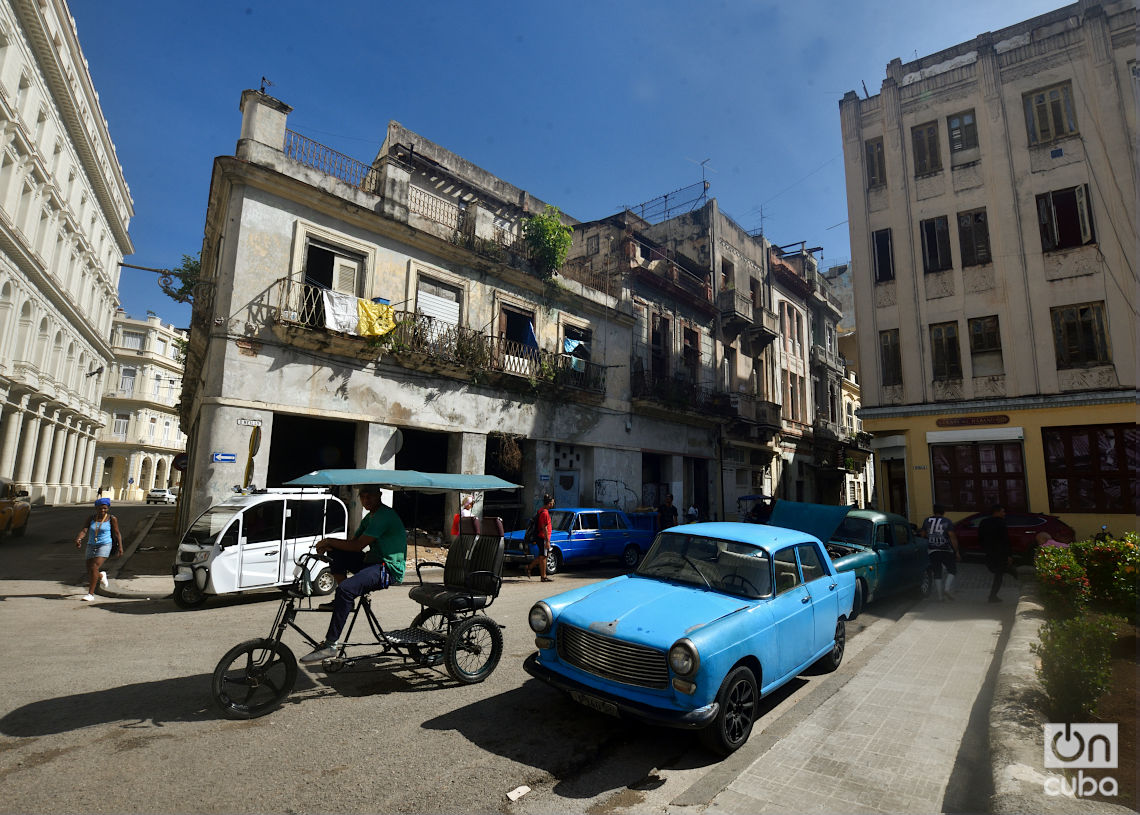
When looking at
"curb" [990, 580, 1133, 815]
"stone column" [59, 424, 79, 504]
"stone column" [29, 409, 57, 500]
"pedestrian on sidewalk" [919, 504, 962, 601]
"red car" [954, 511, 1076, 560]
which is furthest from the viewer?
"stone column" [59, 424, 79, 504]

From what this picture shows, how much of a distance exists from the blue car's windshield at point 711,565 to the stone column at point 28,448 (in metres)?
40.5

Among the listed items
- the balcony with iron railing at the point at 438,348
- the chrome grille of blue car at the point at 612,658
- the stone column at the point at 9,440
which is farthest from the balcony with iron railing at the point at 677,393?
the stone column at the point at 9,440

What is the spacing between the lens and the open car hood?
34.5ft

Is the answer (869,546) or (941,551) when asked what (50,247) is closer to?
(869,546)

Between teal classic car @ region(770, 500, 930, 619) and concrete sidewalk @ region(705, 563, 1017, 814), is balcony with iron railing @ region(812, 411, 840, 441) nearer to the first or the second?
teal classic car @ region(770, 500, 930, 619)

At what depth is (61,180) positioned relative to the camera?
115 feet

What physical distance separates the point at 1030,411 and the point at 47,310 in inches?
1901

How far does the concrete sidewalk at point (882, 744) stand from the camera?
3.57 meters

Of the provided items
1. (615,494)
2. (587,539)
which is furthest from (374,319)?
(615,494)

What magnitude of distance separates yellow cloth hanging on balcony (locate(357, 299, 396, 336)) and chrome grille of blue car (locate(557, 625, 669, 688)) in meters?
11.6

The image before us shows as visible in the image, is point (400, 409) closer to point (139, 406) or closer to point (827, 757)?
point (827, 757)

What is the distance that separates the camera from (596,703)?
426 cm

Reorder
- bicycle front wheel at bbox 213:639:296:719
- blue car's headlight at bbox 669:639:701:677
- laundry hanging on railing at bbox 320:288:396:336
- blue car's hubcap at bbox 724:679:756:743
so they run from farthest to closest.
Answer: laundry hanging on railing at bbox 320:288:396:336 < bicycle front wheel at bbox 213:639:296:719 < blue car's hubcap at bbox 724:679:756:743 < blue car's headlight at bbox 669:639:701:677

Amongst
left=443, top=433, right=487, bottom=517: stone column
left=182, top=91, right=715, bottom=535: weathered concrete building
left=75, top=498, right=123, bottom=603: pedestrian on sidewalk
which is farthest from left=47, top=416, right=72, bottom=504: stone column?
left=75, top=498, right=123, bottom=603: pedestrian on sidewalk
